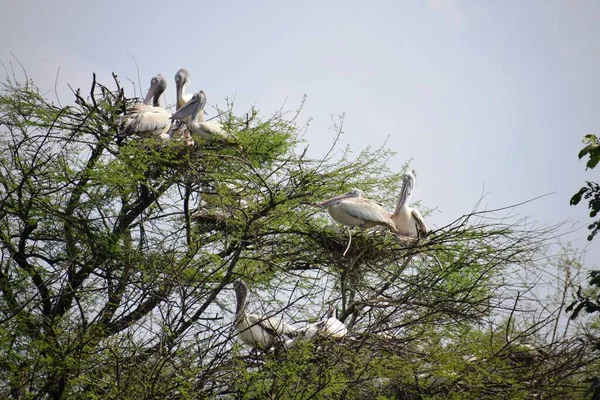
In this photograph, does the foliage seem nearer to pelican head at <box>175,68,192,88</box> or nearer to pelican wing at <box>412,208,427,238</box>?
pelican wing at <box>412,208,427,238</box>

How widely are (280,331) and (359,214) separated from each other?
5.89ft

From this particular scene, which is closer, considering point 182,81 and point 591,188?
point 591,188

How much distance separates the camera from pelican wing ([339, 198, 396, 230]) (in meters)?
9.12

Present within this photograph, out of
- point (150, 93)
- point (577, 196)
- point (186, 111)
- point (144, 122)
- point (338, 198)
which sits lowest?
point (577, 196)

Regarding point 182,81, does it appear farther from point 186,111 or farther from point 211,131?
point 211,131

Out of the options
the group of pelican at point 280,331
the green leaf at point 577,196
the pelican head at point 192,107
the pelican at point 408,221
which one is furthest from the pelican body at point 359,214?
the green leaf at point 577,196

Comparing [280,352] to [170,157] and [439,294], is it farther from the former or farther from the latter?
[170,157]

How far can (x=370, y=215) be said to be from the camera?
30.0ft

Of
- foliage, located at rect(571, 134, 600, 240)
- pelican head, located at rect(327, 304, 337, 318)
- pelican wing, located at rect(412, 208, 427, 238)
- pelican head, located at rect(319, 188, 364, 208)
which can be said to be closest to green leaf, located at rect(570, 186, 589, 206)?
foliage, located at rect(571, 134, 600, 240)

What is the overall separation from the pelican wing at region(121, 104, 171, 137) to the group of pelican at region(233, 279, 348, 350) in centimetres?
297

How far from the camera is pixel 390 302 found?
855cm

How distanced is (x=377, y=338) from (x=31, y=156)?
4543 millimetres

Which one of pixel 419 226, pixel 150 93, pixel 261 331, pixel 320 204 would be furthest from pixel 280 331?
pixel 150 93

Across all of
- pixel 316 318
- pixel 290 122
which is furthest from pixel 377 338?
pixel 290 122
